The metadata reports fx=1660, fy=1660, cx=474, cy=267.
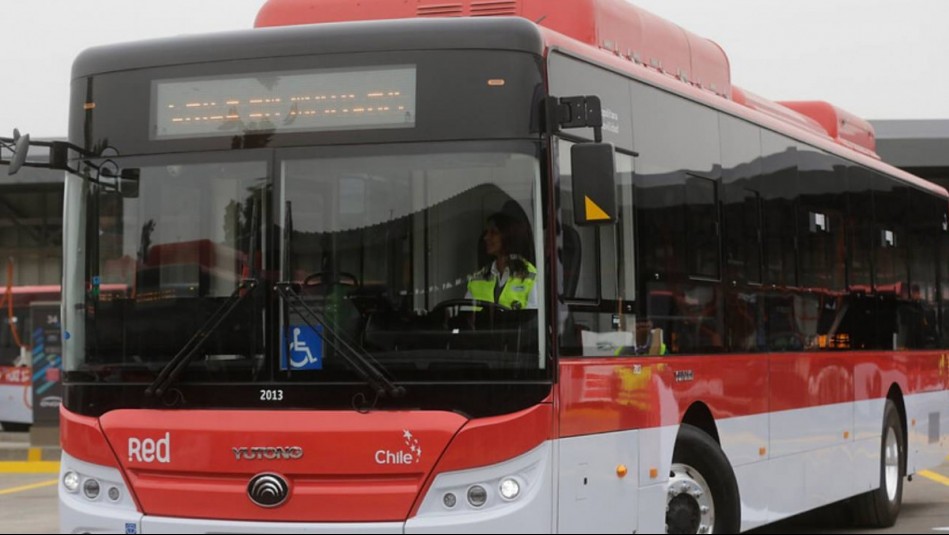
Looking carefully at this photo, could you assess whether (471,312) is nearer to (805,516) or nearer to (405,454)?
(405,454)

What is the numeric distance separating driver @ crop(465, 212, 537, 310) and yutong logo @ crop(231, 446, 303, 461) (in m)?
1.11

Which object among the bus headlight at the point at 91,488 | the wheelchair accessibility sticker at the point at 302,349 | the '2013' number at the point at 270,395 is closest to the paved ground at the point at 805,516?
the bus headlight at the point at 91,488

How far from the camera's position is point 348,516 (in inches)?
309

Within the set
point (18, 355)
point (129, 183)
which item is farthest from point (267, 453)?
point (18, 355)

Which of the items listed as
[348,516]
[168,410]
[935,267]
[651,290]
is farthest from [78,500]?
[935,267]

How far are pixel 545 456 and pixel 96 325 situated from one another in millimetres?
2422

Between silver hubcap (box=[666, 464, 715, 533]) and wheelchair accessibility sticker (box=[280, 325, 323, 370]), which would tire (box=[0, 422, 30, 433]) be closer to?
silver hubcap (box=[666, 464, 715, 533])

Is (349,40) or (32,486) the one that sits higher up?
(349,40)

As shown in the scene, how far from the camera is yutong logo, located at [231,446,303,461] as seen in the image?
26.1ft

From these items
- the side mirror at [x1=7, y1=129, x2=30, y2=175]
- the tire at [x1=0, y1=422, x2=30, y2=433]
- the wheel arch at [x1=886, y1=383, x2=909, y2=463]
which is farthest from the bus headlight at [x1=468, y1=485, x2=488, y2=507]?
the tire at [x1=0, y1=422, x2=30, y2=433]

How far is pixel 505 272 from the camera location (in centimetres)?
803

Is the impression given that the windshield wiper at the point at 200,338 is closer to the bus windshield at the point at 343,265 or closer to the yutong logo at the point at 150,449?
the bus windshield at the point at 343,265

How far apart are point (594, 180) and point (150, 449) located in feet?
8.40

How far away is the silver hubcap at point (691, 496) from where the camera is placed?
957 cm
